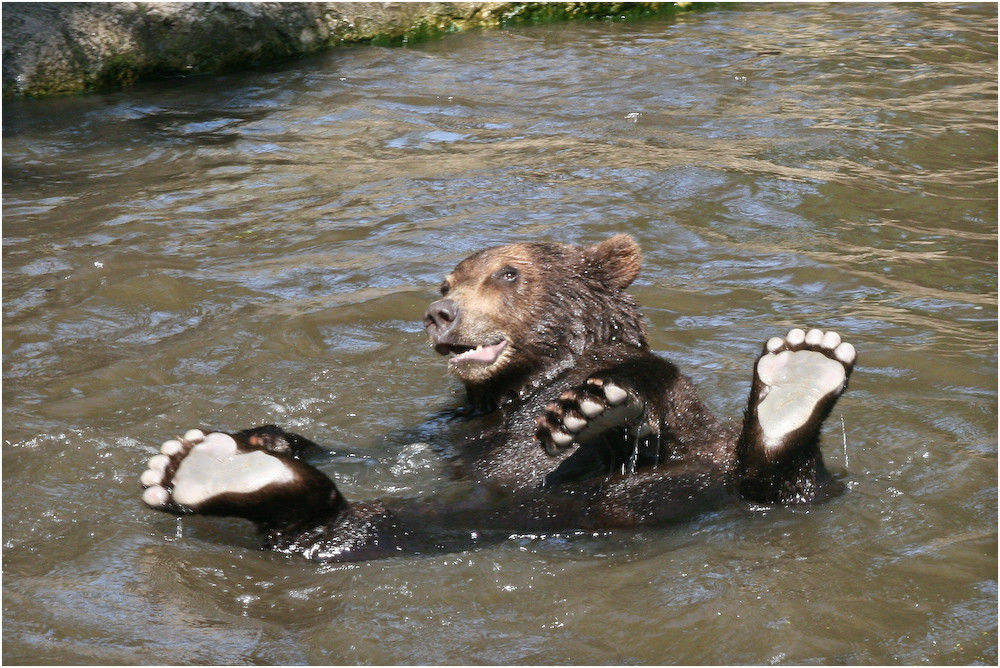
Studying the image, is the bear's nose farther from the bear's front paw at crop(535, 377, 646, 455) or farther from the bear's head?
the bear's front paw at crop(535, 377, 646, 455)

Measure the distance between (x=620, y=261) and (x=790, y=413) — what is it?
1.60 metres

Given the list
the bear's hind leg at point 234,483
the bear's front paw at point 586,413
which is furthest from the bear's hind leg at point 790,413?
the bear's hind leg at point 234,483

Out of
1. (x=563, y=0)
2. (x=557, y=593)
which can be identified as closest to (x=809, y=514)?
(x=557, y=593)

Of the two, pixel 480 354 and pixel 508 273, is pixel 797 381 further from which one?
pixel 508 273

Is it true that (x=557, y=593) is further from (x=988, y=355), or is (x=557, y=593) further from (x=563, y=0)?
(x=563, y=0)

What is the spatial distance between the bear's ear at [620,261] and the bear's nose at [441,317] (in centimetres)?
81

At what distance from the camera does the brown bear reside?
4.52 m

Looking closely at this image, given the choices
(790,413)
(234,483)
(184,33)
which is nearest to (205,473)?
(234,483)

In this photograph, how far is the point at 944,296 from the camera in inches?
284

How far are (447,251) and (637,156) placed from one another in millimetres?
2617

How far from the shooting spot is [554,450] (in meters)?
4.63

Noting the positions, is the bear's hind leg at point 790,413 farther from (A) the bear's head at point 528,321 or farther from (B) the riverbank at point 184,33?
(B) the riverbank at point 184,33

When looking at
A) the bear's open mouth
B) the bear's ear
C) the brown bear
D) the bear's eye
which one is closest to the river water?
the brown bear

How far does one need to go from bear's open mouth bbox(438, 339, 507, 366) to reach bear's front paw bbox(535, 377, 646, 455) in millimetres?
1012
